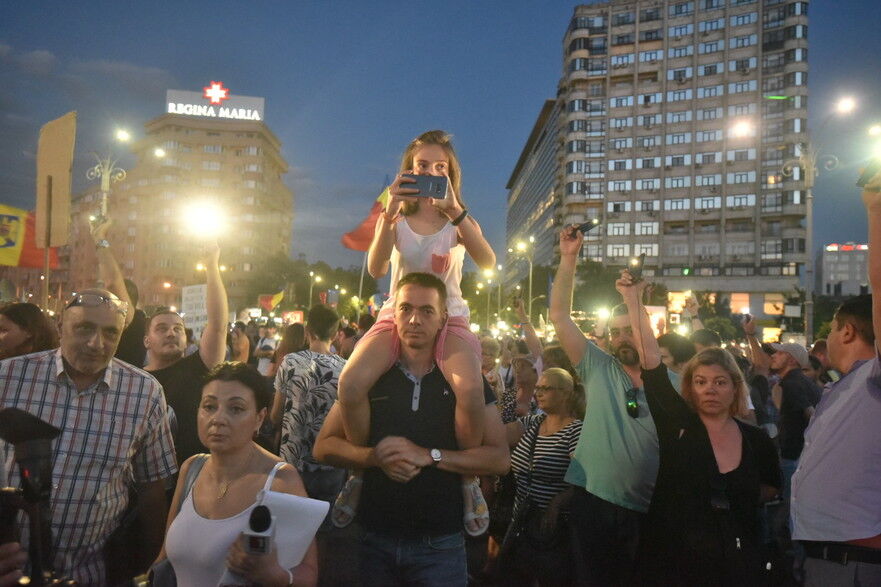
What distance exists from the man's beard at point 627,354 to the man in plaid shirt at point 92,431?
3396 millimetres

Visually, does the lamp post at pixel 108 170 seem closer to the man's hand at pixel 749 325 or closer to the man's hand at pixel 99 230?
the man's hand at pixel 99 230

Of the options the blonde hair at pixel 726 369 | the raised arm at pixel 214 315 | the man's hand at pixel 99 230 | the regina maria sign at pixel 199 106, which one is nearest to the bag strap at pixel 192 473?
the raised arm at pixel 214 315

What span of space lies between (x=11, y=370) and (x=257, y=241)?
111 metres

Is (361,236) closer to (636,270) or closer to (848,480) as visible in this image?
(636,270)

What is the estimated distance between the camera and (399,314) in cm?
306

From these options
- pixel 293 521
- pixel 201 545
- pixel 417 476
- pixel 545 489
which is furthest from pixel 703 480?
pixel 201 545

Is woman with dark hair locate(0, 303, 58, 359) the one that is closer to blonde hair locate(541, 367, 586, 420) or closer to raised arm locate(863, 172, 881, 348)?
blonde hair locate(541, 367, 586, 420)

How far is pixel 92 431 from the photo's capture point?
3.04 m

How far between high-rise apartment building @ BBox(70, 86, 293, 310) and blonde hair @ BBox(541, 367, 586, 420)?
9609cm

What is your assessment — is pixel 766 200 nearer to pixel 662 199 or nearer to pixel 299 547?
pixel 662 199

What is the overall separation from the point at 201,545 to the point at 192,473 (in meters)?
0.44

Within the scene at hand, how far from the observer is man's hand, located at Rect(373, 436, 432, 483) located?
284 centimetres

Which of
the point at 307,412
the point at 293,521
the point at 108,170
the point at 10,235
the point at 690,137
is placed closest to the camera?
the point at 293,521

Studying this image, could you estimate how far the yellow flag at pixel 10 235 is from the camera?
29.6ft
